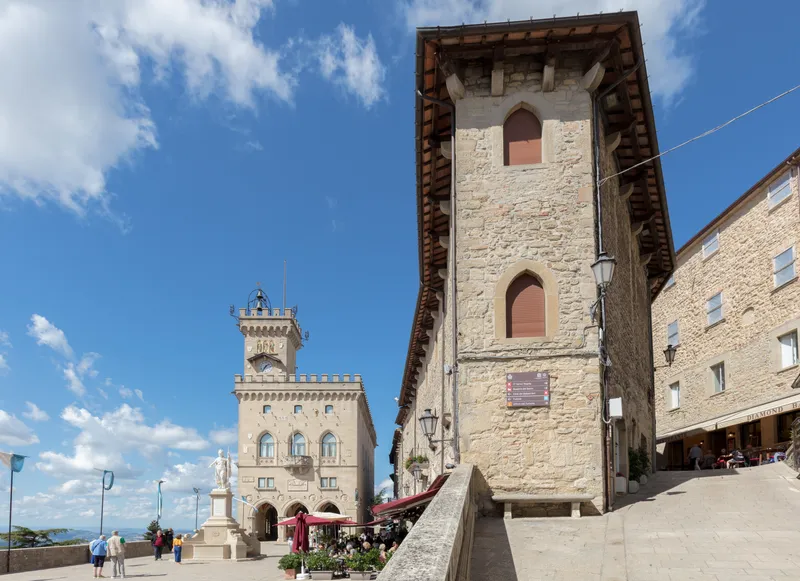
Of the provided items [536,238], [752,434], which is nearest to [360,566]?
[536,238]

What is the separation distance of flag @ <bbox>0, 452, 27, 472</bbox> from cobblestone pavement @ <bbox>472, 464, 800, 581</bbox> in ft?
63.1

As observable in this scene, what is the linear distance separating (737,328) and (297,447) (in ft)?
129

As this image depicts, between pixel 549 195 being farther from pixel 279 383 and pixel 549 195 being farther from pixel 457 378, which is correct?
pixel 279 383

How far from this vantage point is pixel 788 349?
77.0ft

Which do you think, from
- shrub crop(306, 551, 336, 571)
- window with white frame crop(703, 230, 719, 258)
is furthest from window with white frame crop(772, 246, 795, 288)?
shrub crop(306, 551, 336, 571)

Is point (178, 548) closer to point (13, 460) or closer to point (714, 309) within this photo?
point (13, 460)

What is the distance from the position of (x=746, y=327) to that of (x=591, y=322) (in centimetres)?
1619

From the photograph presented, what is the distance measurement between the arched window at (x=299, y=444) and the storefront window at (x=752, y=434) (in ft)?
126

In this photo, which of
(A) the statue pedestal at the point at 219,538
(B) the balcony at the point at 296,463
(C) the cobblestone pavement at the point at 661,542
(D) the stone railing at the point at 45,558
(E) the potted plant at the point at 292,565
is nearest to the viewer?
(C) the cobblestone pavement at the point at 661,542

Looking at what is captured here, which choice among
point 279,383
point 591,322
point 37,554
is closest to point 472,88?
point 591,322

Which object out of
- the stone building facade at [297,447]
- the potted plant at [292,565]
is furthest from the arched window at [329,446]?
the potted plant at [292,565]

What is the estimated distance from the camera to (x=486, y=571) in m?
8.35

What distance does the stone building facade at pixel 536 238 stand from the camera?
12227mm

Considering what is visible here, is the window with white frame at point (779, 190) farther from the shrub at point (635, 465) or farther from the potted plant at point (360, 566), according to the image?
the potted plant at point (360, 566)
